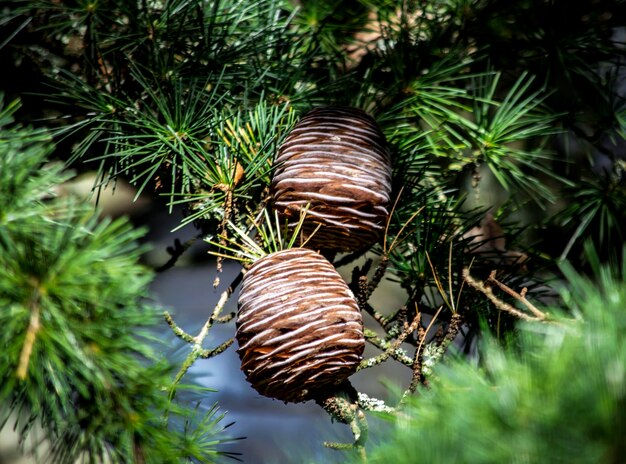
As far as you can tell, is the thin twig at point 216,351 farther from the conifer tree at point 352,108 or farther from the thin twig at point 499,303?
the thin twig at point 499,303

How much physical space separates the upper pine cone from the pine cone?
0.13ft

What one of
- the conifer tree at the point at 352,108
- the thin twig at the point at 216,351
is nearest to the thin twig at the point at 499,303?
the conifer tree at the point at 352,108

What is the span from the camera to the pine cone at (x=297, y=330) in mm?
390

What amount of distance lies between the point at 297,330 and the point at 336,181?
4.2 inches

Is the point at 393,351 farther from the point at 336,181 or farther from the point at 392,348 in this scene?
the point at 336,181

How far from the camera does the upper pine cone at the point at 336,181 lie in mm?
437

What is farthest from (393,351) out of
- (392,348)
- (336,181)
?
(336,181)

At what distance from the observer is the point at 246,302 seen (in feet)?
1.35

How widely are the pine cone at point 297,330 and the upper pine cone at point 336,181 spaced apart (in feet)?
0.13

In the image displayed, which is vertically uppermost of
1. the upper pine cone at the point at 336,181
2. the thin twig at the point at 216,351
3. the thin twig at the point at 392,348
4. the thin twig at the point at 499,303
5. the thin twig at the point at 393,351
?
the upper pine cone at the point at 336,181

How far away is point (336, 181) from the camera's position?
1.44 ft

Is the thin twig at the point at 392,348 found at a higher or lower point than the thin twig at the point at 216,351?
higher

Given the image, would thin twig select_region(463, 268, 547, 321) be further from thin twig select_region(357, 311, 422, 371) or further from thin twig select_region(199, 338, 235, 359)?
thin twig select_region(199, 338, 235, 359)

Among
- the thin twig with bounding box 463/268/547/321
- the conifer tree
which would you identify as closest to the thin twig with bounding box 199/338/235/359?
the conifer tree
